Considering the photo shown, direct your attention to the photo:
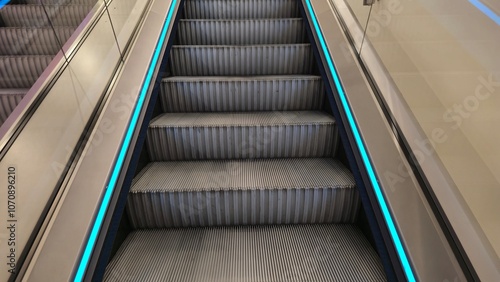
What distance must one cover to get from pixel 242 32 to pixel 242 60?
0.48 m

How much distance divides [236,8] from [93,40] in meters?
1.83

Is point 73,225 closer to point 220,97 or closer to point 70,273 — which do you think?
point 70,273

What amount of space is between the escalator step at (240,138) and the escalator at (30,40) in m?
0.67

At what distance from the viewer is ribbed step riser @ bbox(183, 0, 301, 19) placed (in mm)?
3283

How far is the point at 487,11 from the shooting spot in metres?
1.24

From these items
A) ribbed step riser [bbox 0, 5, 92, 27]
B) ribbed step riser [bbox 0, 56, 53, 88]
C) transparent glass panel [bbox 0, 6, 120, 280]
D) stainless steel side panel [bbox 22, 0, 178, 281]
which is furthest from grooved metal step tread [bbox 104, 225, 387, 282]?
ribbed step riser [bbox 0, 5, 92, 27]

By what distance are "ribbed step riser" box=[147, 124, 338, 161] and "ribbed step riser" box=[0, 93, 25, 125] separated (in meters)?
0.72

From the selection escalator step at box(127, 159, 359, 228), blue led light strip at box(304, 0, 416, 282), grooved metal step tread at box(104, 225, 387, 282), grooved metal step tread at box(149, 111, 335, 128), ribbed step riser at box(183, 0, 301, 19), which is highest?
ribbed step riser at box(183, 0, 301, 19)

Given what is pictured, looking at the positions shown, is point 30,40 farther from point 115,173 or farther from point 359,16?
point 359,16

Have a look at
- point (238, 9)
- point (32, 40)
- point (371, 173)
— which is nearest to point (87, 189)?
point (371, 173)

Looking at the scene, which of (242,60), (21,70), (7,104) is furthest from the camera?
(242,60)

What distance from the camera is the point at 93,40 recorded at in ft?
6.08

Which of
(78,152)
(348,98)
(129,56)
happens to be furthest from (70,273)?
(348,98)

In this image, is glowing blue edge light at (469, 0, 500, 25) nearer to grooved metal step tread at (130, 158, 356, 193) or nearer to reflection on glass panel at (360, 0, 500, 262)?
Answer: reflection on glass panel at (360, 0, 500, 262)
